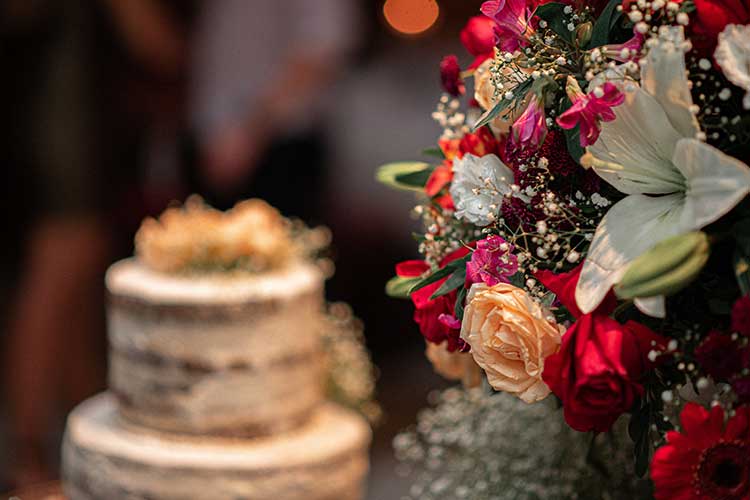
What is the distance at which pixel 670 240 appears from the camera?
61cm

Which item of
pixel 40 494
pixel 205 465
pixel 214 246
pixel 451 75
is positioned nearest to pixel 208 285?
pixel 214 246

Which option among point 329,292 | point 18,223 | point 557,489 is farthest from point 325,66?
point 557,489

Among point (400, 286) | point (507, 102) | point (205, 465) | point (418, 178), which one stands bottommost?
point (205, 465)

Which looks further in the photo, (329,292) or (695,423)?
(329,292)

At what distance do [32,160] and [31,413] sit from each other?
74cm

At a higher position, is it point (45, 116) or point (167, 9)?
point (167, 9)

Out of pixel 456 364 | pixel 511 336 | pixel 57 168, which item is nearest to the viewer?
pixel 511 336

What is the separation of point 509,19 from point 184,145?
2.06 metres

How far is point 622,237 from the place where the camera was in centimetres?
66

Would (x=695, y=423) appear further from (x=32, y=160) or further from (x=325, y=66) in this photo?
(x=32, y=160)

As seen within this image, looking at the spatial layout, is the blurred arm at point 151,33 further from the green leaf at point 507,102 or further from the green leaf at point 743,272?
the green leaf at point 743,272

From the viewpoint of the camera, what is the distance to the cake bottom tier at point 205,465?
4.50 feet

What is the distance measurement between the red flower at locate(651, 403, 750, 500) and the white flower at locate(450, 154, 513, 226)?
245mm

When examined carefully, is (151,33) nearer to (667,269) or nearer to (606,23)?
(606,23)
